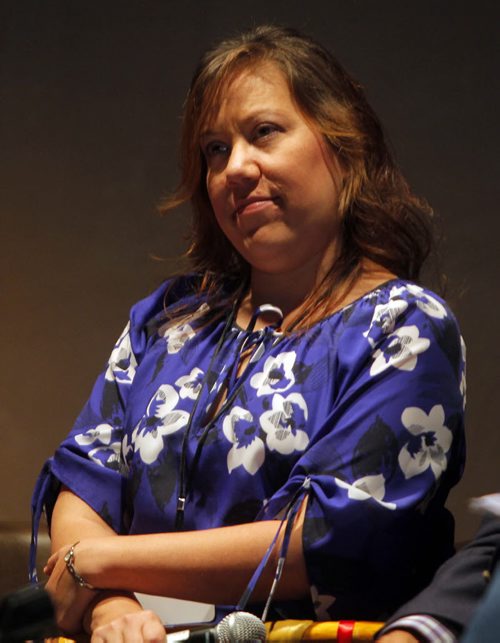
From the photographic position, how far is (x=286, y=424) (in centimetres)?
192

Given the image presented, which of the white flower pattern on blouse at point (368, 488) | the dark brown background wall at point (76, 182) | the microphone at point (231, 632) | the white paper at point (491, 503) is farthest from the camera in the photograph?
the dark brown background wall at point (76, 182)

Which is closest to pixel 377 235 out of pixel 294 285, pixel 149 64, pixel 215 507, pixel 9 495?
pixel 294 285

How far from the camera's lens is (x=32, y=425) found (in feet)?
10.4

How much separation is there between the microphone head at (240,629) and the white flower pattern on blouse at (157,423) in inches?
19.5

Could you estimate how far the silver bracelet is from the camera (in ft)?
6.27

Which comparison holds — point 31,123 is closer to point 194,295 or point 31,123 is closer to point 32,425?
point 32,425

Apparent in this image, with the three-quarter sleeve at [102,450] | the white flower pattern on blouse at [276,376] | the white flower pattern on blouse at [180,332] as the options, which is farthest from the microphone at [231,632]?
the white flower pattern on blouse at [180,332]

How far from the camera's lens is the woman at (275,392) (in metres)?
1.84

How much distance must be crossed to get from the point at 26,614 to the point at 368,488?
0.82 m

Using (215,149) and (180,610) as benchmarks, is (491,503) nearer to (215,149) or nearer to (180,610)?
(180,610)

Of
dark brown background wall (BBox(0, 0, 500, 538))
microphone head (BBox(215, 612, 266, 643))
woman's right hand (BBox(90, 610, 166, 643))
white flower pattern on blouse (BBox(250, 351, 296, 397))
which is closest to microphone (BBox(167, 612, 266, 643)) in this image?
microphone head (BBox(215, 612, 266, 643))

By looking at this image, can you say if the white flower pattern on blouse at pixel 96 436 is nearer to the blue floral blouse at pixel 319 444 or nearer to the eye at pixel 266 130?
the blue floral blouse at pixel 319 444

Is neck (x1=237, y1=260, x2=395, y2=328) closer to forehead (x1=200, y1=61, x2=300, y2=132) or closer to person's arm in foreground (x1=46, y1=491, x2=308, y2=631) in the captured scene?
forehead (x1=200, y1=61, x2=300, y2=132)

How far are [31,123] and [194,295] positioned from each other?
1038 millimetres
